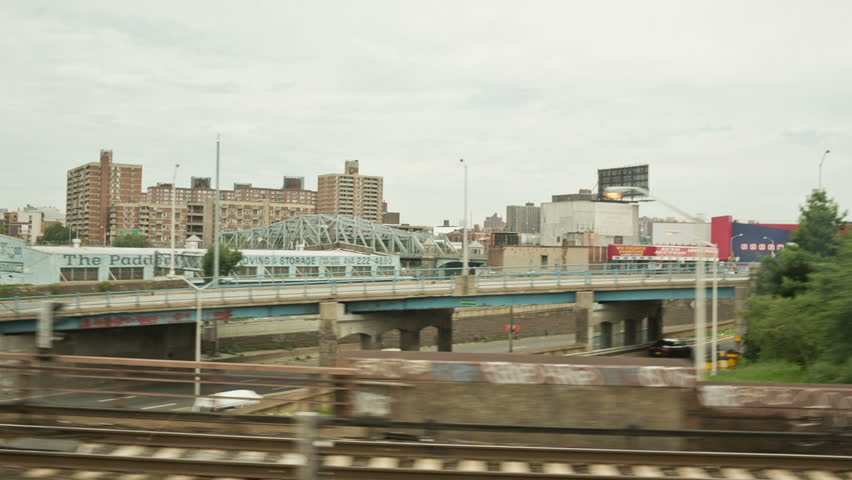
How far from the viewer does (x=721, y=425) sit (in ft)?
33.9

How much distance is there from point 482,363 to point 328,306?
27074 mm

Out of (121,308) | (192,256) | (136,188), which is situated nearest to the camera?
(121,308)

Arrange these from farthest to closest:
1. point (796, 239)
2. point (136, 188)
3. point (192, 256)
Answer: point (136, 188) → point (192, 256) → point (796, 239)

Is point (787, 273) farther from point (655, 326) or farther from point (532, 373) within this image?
point (532, 373)

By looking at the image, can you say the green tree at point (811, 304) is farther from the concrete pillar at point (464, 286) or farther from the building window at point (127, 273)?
the building window at point (127, 273)

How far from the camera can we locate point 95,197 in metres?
156

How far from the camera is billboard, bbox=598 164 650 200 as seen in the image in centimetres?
10712

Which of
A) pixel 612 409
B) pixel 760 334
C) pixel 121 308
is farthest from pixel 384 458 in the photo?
pixel 121 308

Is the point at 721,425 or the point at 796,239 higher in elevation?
the point at 796,239

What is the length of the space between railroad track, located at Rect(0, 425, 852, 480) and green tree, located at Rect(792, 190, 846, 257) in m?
29.8

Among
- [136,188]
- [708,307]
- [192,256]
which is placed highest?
[136,188]

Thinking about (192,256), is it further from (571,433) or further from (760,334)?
(571,433)

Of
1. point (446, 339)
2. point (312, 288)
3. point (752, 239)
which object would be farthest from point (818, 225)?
point (752, 239)

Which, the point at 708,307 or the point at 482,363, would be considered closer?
the point at 482,363
